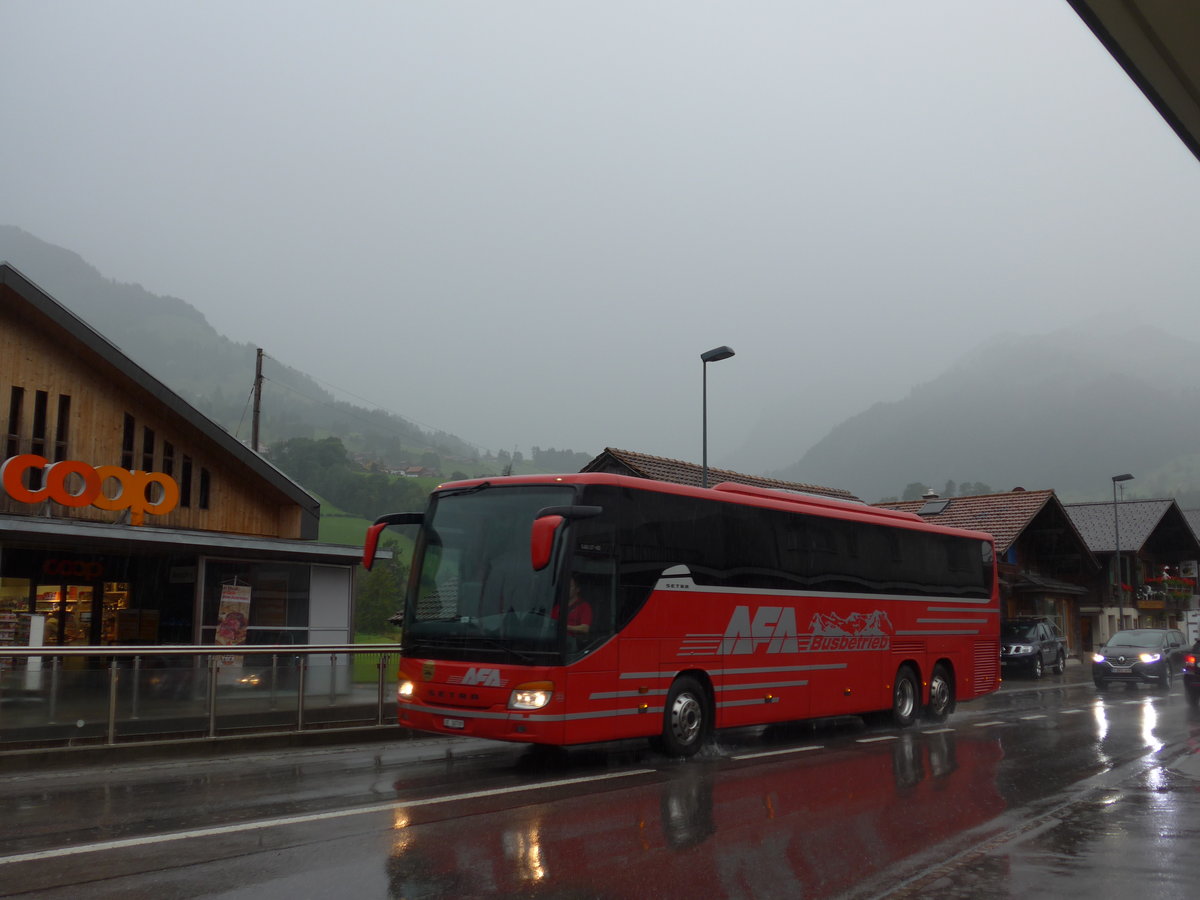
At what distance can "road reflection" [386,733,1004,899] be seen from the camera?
644 centimetres

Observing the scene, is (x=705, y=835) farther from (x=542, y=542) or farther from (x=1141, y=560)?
(x=1141, y=560)

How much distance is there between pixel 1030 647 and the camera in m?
35.0

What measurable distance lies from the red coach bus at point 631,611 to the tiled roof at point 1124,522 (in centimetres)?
4980

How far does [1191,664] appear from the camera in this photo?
22.1 meters

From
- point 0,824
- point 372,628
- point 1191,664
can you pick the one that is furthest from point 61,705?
point 372,628

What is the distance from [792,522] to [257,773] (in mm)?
7666

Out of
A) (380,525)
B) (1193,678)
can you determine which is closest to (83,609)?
(380,525)

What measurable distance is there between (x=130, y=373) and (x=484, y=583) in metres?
13.6

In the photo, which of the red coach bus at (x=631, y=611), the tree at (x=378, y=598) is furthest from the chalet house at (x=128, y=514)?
the tree at (x=378, y=598)

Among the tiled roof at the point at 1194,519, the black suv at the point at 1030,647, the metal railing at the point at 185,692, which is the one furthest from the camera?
the tiled roof at the point at 1194,519

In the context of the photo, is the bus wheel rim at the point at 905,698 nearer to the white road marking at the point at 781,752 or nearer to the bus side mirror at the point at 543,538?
the white road marking at the point at 781,752

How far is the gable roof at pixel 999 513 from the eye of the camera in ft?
146

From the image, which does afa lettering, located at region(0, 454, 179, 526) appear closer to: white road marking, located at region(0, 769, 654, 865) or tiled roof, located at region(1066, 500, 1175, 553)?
white road marking, located at region(0, 769, 654, 865)

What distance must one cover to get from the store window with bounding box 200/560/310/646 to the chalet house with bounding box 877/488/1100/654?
29.8m
